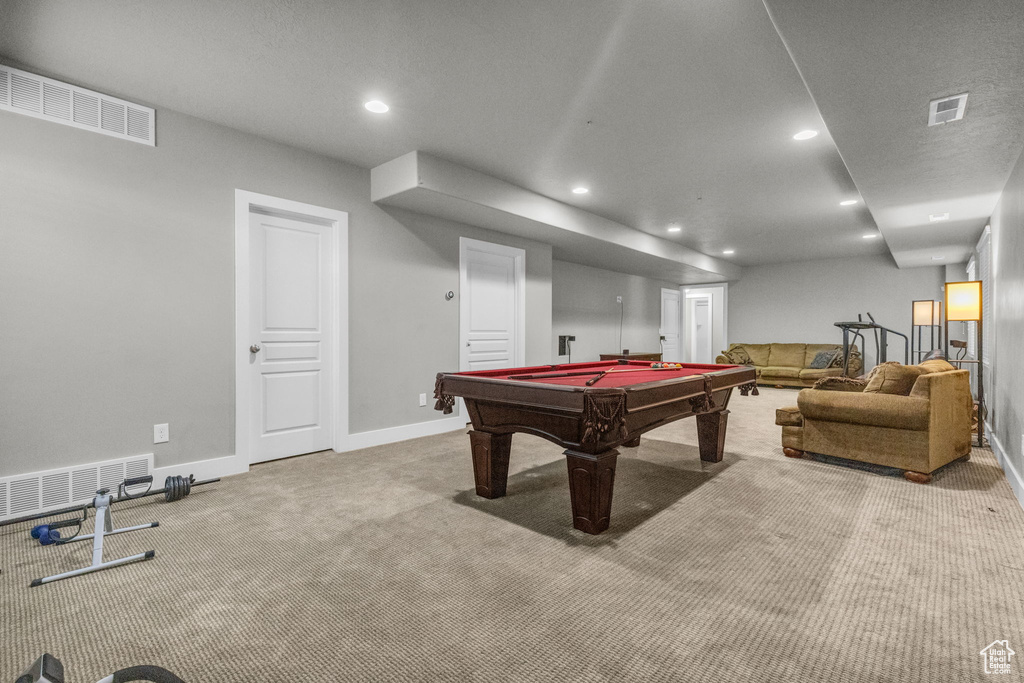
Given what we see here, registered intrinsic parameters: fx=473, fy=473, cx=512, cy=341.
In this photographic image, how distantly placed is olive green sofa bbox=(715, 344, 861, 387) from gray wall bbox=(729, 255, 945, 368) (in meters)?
0.52

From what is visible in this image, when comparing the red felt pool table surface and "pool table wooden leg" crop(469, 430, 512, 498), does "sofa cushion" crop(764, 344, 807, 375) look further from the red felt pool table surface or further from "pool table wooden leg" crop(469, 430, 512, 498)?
"pool table wooden leg" crop(469, 430, 512, 498)

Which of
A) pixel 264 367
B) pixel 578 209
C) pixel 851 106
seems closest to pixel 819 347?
pixel 578 209

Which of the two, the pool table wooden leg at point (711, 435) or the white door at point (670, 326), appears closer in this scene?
the pool table wooden leg at point (711, 435)

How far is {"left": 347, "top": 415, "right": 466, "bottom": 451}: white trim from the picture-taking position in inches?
162

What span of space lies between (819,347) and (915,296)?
5.40 feet

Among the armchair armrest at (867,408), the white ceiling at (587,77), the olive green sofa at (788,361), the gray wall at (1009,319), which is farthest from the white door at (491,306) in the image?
the olive green sofa at (788,361)

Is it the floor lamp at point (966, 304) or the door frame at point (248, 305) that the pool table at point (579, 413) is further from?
the floor lamp at point (966, 304)

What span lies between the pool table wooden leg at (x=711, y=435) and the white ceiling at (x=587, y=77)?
1.94 meters

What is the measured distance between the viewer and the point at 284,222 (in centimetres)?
379

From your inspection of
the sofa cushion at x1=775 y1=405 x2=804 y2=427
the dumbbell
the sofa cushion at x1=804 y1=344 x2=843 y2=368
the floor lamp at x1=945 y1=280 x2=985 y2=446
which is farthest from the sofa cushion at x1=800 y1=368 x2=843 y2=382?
the dumbbell

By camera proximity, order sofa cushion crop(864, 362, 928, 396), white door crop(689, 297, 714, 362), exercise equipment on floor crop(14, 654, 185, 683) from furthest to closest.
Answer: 1. white door crop(689, 297, 714, 362)
2. sofa cushion crop(864, 362, 928, 396)
3. exercise equipment on floor crop(14, 654, 185, 683)

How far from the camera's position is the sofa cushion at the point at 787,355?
8.64 metres

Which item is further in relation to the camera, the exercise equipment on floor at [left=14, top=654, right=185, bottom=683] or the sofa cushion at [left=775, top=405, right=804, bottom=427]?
the sofa cushion at [left=775, top=405, right=804, bottom=427]

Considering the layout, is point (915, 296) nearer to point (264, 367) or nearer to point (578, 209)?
point (578, 209)
